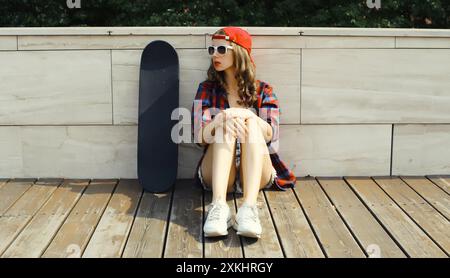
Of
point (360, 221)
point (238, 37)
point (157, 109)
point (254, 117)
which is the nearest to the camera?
point (360, 221)

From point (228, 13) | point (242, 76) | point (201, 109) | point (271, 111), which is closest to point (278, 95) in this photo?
point (271, 111)

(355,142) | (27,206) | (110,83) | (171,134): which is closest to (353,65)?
(355,142)

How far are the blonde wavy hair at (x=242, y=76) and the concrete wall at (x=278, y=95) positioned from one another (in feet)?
1.06

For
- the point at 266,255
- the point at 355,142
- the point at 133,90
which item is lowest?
the point at 266,255

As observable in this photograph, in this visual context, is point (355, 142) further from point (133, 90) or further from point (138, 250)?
point (138, 250)

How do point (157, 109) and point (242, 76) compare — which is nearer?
point (242, 76)

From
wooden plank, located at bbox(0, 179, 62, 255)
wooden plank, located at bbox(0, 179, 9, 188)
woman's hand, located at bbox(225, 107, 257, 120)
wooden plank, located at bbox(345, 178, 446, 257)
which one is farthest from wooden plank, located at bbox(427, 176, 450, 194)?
wooden plank, located at bbox(0, 179, 9, 188)

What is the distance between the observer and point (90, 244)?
2766 mm

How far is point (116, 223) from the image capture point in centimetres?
304

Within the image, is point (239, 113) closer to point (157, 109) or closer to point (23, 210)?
point (157, 109)

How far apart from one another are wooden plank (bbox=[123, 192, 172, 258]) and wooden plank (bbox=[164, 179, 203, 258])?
0.12ft

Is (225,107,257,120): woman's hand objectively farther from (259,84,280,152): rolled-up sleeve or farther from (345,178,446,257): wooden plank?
(345,178,446,257): wooden plank

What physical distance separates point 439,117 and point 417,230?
3.80 feet

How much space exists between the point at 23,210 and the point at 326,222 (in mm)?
1570
